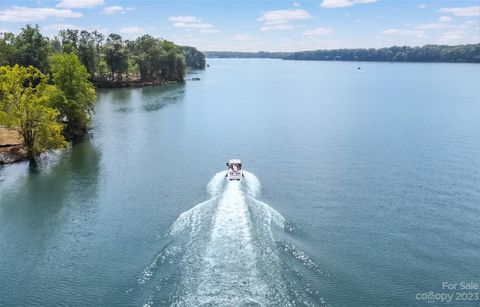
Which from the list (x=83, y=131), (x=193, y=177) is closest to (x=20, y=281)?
(x=193, y=177)

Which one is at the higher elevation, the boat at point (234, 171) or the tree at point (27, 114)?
the tree at point (27, 114)

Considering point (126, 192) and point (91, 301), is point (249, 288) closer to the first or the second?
point (91, 301)

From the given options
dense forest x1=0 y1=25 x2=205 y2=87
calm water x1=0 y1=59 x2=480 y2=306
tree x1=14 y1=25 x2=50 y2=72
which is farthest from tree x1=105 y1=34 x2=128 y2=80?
calm water x1=0 y1=59 x2=480 y2=306

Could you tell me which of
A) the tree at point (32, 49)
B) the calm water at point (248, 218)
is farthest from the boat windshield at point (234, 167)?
the tree at point (32, 49)

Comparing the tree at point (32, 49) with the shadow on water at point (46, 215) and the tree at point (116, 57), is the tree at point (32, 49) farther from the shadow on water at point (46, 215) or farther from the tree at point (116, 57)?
the shadow on water at point (46, 215)

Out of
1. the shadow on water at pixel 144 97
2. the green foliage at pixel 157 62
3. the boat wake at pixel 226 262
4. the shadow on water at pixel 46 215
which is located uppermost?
the green foliage at pixel 157 62

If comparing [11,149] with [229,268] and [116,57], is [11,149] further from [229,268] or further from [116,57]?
[116,57]

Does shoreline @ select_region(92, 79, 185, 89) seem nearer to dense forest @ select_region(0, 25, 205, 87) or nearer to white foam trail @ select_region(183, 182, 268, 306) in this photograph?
dense forest @ select_region(0, 25, 205, 87)
